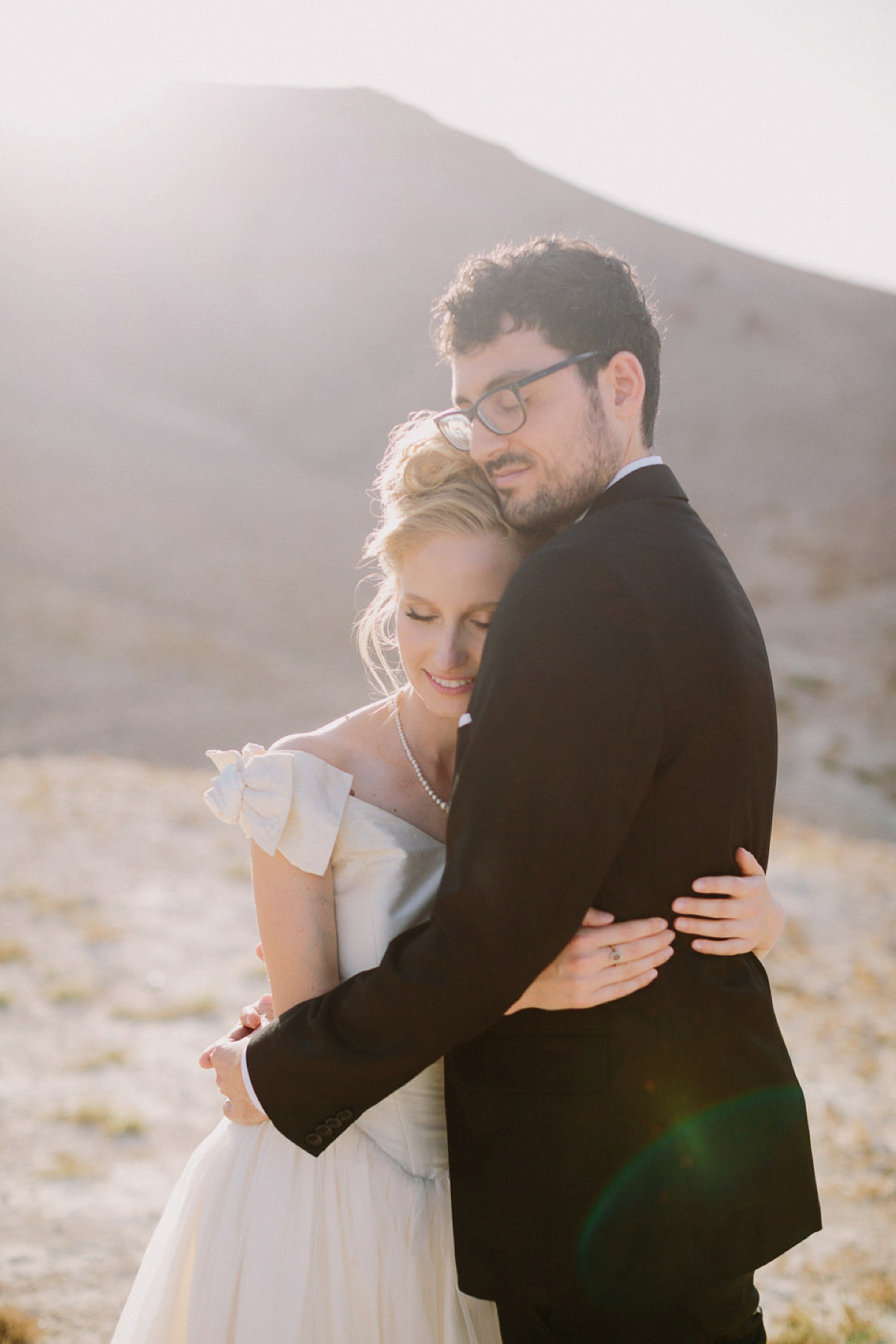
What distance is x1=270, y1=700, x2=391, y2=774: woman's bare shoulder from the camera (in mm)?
2322

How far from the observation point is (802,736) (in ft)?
55.1

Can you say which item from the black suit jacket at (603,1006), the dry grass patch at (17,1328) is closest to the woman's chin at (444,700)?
the black suit jacket at (603,1006)

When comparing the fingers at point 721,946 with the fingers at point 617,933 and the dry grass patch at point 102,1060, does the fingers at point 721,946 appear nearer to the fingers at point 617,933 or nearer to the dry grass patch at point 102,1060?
the fingers at point 617,933

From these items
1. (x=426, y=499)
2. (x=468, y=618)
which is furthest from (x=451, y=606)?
(x=426, y=499)

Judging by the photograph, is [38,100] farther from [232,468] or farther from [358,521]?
[358,521]

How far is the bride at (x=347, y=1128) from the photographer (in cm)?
211

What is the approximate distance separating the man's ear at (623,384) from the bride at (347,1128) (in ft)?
1.23

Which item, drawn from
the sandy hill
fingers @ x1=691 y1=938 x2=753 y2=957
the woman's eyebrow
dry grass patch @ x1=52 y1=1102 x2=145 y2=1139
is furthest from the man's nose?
the sandy hill

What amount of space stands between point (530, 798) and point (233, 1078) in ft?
3.12

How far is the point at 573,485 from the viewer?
2.04 metres

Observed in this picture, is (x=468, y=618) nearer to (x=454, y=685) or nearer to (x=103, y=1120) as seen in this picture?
(x=454, y=685)

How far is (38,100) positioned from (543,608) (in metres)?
42.1

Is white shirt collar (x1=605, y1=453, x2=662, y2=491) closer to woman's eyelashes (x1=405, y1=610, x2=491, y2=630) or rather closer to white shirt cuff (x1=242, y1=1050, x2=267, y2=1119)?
woman's eyelashes (x1=405, y1=610, x2=491, y2=630)

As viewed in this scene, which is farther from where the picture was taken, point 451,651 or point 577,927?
point 451,651
